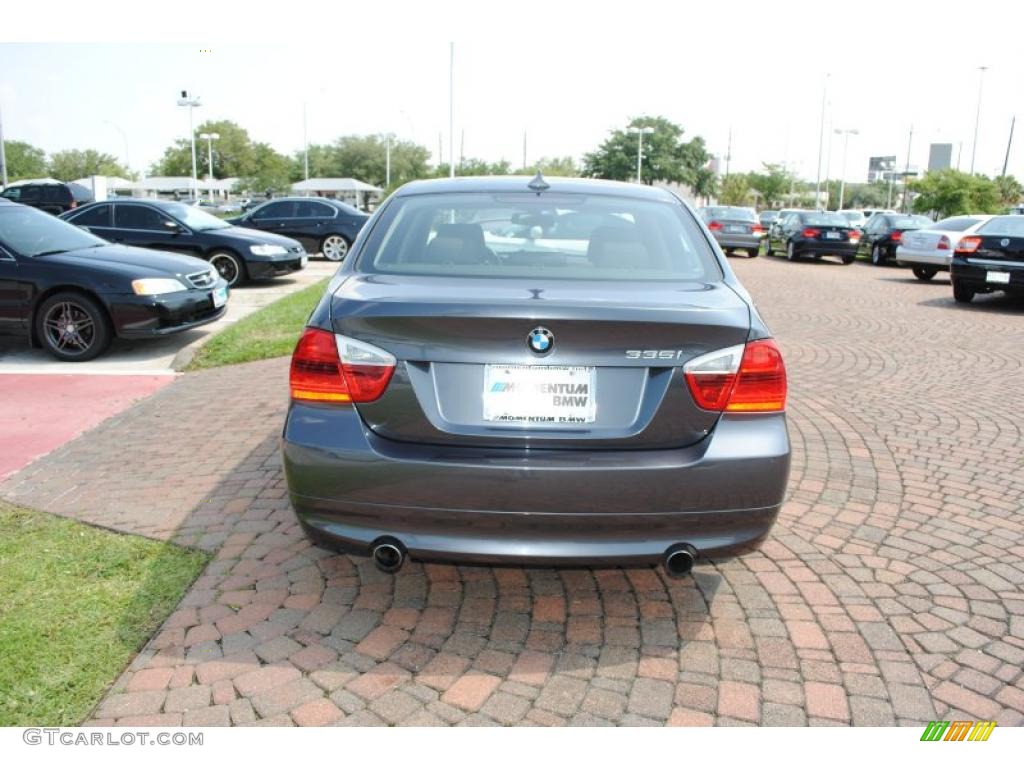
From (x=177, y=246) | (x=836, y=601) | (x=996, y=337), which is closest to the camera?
(x=836, y=601)

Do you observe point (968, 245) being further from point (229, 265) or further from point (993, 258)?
point (229, 265)

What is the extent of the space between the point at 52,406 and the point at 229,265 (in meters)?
8.02

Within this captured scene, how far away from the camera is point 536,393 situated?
9.25ft

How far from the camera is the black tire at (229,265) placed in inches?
559

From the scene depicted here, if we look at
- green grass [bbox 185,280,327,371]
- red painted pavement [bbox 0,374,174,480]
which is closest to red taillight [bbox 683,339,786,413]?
red painted pavement [bbox 0,374,174,480]

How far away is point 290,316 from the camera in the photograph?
10719mm

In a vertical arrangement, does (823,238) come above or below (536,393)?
below

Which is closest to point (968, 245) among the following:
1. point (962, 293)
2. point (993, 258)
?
point (993, 258)

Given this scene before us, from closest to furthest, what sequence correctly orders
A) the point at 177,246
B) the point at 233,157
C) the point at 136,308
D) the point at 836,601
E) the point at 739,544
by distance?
the point at 739,544 → the point at 836,601 → the point at 136,308 → the point at 177,246 → the point at 233,157

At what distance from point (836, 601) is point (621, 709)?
125 centimetres

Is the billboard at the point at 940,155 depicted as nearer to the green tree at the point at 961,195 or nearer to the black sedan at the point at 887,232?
the green tree at the point at 961,195

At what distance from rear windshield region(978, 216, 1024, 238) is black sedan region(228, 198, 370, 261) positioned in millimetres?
12190
